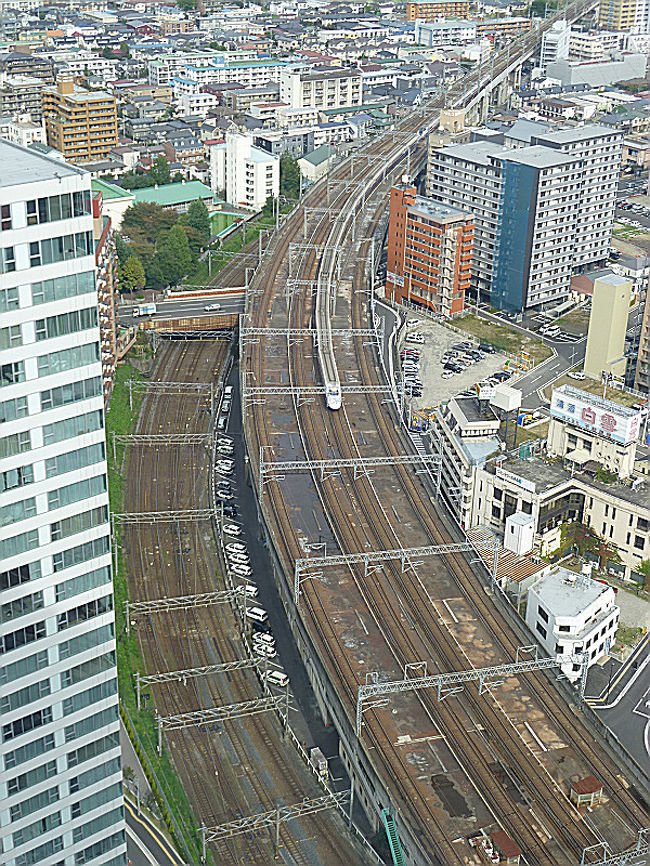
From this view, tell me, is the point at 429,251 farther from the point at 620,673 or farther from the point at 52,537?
the point at 52,537

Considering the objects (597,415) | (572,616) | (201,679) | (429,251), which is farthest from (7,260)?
(429,251)

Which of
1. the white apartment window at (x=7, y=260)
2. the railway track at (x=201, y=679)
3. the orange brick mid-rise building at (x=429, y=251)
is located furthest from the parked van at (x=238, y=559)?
the orange brick mid-rise building at (x=429, y=251)

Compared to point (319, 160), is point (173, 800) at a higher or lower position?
lower

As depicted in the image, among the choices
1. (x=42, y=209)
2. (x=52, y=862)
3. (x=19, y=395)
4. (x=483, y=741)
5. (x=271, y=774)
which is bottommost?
(x=271, y=774)

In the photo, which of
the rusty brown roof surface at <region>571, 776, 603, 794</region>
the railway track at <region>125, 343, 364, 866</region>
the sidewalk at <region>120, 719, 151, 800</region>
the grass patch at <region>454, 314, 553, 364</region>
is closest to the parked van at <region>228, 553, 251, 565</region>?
the railway track at <region>125, 343, 364, 866</region>

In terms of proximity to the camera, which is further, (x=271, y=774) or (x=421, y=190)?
(x=421, y=190)

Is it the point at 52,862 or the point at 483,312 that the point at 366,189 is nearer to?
the point at 483,312

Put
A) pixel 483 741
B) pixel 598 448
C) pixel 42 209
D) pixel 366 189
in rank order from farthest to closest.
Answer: pixel 366 189, pixel 598 448, pixel 483 741, pixel 42 209

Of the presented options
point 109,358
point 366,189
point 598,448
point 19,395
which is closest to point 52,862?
point 19,395
